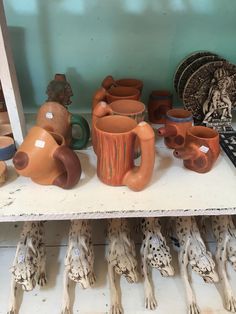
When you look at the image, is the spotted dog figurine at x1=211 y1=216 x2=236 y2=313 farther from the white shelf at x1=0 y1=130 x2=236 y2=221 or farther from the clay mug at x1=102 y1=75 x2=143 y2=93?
the clay mug at x1=102 y1=75 x2=143 y2=93

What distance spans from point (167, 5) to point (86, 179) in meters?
0.43

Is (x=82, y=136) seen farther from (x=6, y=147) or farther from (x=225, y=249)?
(x=225, y=249)

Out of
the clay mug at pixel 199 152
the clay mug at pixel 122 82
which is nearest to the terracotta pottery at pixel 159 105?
the clay mug at pixel 122 82

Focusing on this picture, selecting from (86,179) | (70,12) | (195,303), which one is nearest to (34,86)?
(70,12)

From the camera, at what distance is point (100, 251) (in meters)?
0.75

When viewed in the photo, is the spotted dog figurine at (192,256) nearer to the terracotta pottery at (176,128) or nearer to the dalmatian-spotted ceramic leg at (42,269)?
the terracotta pottery at (176,128)

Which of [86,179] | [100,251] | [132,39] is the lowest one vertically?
[100,251]

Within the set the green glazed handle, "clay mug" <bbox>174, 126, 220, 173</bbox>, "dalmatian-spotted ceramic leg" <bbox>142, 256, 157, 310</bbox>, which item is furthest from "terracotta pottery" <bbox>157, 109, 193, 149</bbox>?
"dalmatian-spotted ceramic leg" <bbox>142, 256, 157, 310</bbox>

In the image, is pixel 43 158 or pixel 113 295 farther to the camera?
pixel 113 295

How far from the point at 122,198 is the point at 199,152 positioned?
158mm

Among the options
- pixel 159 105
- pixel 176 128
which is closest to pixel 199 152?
pixel 176 128

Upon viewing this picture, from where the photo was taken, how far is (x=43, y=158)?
0.53 meters

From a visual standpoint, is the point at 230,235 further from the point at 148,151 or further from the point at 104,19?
the point at 104,19

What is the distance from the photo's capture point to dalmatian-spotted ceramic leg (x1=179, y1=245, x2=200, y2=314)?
635 millimetres
